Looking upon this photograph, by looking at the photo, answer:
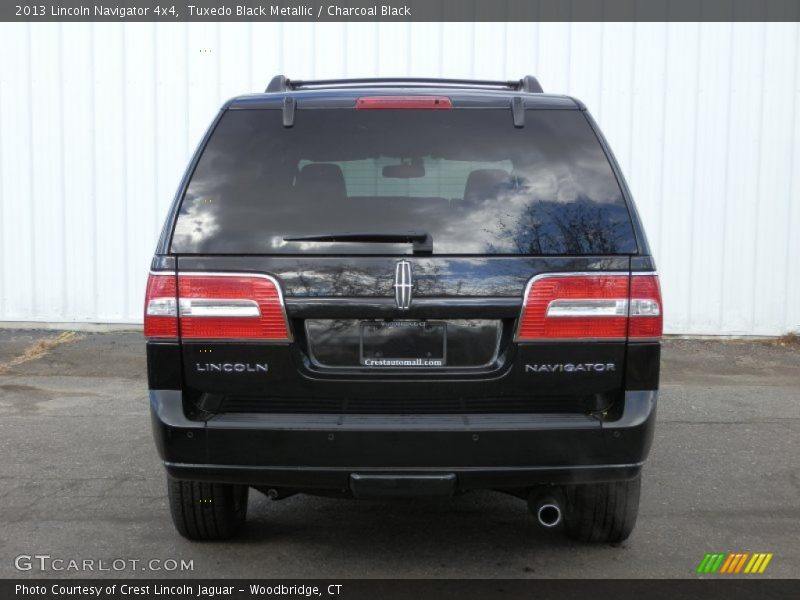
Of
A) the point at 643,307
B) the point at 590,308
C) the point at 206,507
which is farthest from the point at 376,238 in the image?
the point at 206,507

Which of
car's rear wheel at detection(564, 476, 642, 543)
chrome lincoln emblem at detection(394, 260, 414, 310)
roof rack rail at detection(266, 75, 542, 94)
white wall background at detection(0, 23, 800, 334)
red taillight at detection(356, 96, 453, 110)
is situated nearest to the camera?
chrome lincoln emblem at detection(394, 260, 414, 310)

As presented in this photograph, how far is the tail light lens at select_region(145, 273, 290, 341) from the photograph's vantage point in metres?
3.10

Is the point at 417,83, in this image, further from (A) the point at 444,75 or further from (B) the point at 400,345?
(A) the point at 444,75

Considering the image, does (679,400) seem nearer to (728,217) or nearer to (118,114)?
(728,217)

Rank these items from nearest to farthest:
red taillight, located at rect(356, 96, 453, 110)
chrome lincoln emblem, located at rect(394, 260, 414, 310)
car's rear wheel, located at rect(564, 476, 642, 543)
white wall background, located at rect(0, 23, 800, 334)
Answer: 1. chrome lincoln emblem, located at rect(394, 260, 414, 310)
2. red taillight, located at rect(356, 96, 453, 110)
3. car's rear wheel, located at rect(564, 476, 642, 543)
4. white wall background, located at rect(0, 23, 800, 334)

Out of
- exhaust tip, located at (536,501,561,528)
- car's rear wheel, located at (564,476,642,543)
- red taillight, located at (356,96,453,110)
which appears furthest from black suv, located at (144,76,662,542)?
car's rear wheel, located at (564,476,642,543)

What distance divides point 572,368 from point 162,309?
151 cm

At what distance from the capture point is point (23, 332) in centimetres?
983

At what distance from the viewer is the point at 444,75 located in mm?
9711

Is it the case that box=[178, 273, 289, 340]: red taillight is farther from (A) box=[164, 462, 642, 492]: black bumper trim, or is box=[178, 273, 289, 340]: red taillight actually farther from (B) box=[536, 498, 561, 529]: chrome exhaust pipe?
(B) box=[536, 498, 561, 529]: chrome exhaust pipe

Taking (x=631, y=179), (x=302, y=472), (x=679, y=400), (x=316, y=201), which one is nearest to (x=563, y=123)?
(x=316, y=201)

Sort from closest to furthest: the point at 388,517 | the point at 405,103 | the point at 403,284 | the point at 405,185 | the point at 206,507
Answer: the point at 403,284
the point at 405,185
the point at 405,103
the point at 206,507
the point at 388,517

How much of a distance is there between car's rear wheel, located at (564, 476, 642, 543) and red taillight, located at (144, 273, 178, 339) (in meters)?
1.74

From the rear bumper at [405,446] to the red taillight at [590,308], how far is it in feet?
0.85
